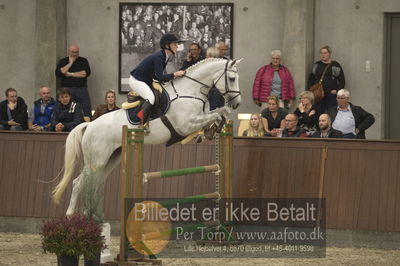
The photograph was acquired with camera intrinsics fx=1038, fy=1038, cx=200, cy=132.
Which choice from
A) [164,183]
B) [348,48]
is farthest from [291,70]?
[164,183]

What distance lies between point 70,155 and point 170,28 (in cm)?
680

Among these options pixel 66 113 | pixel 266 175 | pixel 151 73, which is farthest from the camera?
pixel 66 113

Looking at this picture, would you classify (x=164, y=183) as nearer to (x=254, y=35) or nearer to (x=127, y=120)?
(x=127, y=120)

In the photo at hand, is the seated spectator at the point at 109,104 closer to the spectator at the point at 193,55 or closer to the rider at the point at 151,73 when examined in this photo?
the spectator at the point at 193,55

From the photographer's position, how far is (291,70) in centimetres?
1809

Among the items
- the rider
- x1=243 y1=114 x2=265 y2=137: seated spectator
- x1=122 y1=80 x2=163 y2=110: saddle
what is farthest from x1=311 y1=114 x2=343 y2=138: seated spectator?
x1=122 y1=80 x2=163 y2=110: saddle

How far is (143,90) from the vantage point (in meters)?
12.5

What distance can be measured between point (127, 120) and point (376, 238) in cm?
337

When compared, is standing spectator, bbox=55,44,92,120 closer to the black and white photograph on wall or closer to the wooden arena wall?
the black and white photograph on wall

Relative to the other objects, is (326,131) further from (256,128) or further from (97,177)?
(97,177)

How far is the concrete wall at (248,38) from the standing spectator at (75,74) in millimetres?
410

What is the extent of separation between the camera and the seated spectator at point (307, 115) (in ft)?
49.4

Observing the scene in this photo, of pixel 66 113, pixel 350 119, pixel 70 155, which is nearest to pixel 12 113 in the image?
pixel 66 113

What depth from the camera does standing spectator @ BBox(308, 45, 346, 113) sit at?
57.4 feet
